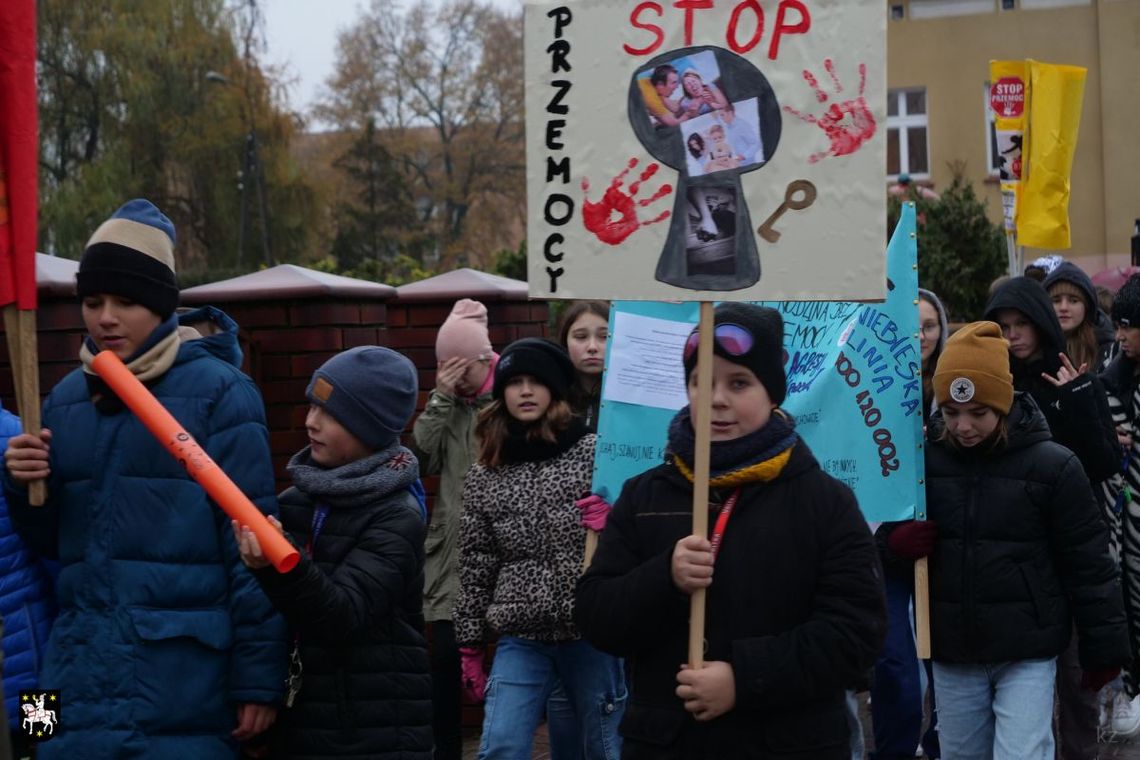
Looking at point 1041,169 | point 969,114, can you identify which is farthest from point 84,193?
point 1041,169

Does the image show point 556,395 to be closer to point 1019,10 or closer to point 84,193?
point 1019,10

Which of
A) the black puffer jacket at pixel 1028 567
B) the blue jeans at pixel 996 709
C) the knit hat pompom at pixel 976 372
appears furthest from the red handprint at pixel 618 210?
the blue jeans at pixel 996 709

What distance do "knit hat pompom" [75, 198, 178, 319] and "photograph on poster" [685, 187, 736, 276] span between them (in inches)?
53.9

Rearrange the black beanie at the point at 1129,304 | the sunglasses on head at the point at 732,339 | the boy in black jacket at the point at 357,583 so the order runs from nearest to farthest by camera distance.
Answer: the sunglasses on head at the point at 732,339, the boy in black jacket at the point at 357,583, the black beanie at the point at 1129,304

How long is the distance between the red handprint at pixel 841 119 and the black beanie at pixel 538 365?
1927 millimetres

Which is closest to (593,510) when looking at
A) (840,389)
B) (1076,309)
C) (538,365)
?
(538,365)

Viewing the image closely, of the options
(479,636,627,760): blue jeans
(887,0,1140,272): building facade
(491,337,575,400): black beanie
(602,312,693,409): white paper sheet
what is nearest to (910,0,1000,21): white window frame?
(887,0,1140,272): building facade

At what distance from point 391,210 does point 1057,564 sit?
51.4m

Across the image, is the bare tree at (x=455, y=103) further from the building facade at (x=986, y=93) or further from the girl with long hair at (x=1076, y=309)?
the girl with long hair at (x=1076, y=309)

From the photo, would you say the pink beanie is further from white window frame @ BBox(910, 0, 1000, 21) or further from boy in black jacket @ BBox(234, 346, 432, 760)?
white window frame @ BBox(910, 0, 1000, 21)

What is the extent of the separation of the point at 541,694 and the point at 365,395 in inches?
61.4

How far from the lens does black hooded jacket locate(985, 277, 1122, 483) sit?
6156mm

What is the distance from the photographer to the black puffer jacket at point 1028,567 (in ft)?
17.0

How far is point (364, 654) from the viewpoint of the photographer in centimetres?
428
